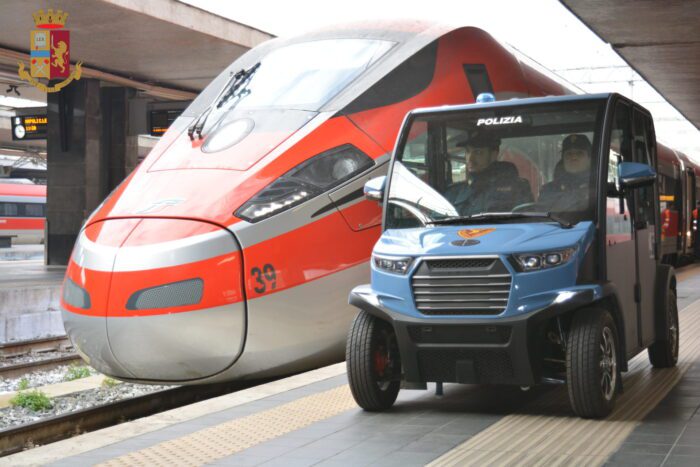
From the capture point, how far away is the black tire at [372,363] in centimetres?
603

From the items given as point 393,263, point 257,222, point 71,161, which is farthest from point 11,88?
point 393,263

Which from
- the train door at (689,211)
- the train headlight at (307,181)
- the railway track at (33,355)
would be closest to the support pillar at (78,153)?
the railway track at (33,355)

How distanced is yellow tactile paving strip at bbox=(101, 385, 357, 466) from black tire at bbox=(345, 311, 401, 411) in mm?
268

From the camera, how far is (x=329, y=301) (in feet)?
25.3

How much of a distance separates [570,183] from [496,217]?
0.49 meters

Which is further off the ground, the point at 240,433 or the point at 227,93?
the point at 227,93

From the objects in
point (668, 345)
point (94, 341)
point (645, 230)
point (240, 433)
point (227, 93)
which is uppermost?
point (227, 93)

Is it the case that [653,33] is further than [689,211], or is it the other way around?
[689,211]

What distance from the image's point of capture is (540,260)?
5641mm

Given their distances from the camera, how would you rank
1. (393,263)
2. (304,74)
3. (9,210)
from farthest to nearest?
1. (9,210)
2. (304,74)
3. (393,263)

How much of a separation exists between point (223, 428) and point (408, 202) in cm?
181

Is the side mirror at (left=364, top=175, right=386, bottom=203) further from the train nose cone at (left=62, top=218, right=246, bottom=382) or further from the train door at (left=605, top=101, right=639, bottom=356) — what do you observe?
the train door at (left=605, top=101, right=639, bottom=356)

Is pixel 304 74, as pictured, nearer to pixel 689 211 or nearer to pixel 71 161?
pixel 71 161

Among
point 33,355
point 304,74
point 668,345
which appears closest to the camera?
point 668,345
